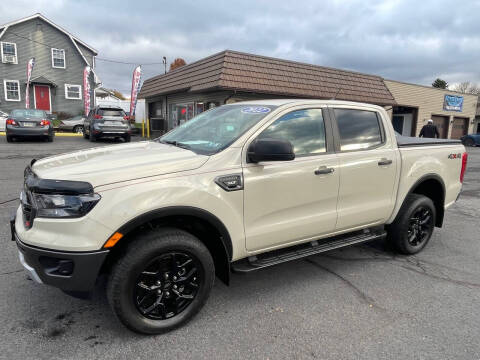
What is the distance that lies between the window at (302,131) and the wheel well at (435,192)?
1750mm

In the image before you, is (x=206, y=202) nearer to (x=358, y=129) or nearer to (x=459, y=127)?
(x=358, y=129)

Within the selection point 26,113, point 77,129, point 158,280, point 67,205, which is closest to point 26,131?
point 26,113

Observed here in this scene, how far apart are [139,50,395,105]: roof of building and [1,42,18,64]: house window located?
1555cm

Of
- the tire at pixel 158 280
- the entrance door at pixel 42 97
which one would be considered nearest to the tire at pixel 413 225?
the tire at pixel 158 280

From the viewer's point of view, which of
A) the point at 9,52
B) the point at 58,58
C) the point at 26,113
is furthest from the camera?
the point at 58,58

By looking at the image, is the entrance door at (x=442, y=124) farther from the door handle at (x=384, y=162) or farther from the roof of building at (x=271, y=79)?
the door handle at (x=384, y=162)

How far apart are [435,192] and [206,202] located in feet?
11.1

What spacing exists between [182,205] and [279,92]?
12863mm

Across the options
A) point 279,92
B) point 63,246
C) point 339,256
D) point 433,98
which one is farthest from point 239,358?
point 433,98

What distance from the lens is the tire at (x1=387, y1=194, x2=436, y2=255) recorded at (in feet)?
13.0

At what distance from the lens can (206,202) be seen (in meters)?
2.52

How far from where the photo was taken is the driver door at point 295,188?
2.78 m

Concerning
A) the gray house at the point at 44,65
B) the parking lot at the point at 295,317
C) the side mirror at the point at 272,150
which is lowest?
the parking lot at the point at 295,317

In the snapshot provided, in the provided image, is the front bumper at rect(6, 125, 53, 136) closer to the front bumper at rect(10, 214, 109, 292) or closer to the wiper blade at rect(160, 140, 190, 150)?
the wiper blade at rect(160, 140, 190, 150)
